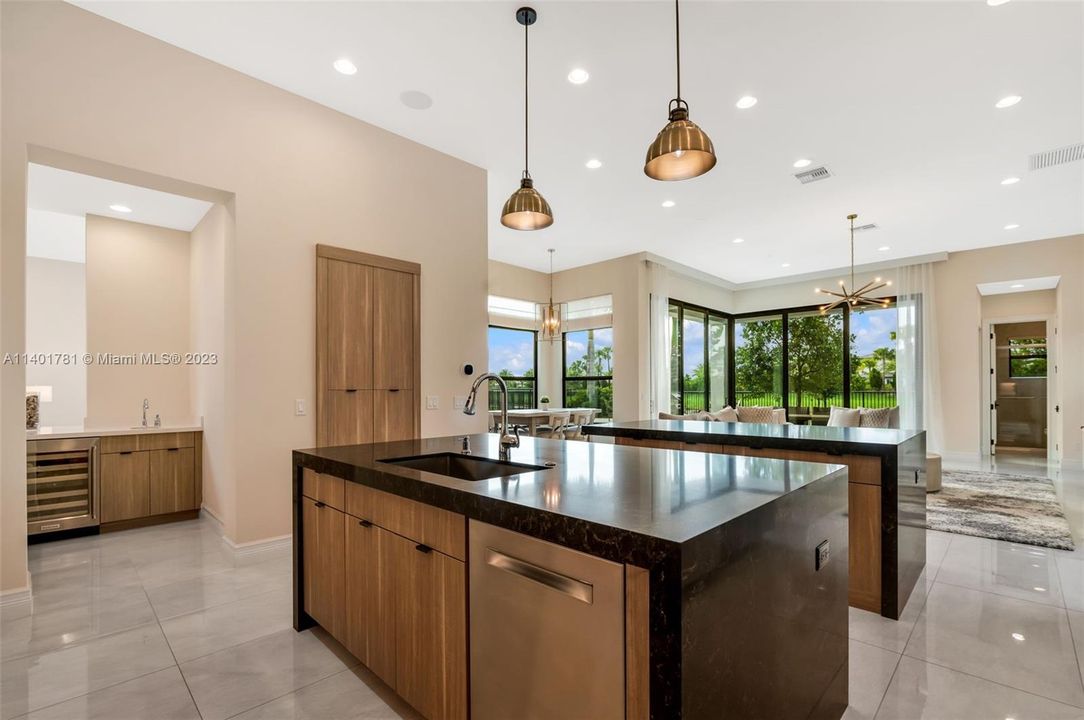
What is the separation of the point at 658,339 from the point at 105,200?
659 centimetres

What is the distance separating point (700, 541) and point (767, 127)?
4.01 m

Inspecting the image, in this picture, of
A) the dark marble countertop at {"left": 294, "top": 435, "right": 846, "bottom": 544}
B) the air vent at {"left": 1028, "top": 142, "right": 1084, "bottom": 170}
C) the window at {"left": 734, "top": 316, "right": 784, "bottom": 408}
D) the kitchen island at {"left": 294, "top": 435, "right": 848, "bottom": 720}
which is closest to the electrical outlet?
the kitchen island at {"left": 294, "top": 435, "right": 848, "bottom": 720}

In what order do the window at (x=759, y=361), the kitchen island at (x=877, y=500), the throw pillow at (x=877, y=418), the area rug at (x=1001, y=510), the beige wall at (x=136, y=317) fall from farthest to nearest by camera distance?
the window at (x=759, y=361), the throw pillow at (x=877, y=418), the beige wall at (x=136, y=317), the area rug at (x=1001, y=510), the kitchen island at (x=877, y=500)

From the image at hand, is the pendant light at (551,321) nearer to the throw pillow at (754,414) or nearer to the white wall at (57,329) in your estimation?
the throw pillow at (754,414)

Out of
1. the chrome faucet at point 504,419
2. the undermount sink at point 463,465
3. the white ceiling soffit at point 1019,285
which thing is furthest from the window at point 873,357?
the undermount sink at point 463,465

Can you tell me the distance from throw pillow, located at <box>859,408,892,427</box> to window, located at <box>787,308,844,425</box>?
9.73 ft

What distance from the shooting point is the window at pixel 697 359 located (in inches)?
339

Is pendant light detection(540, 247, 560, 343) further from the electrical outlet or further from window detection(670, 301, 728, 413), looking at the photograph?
the electrical outlet

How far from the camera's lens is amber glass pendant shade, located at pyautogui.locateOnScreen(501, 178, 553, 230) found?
2.62 m

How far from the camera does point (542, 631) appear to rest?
119 cm

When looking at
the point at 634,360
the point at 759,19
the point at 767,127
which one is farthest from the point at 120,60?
the point at 634,360

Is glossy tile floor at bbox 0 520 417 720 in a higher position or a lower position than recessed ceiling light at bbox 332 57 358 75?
lower

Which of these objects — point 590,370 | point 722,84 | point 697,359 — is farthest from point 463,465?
point 697,359

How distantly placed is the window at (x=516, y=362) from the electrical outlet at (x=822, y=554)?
7.08m
